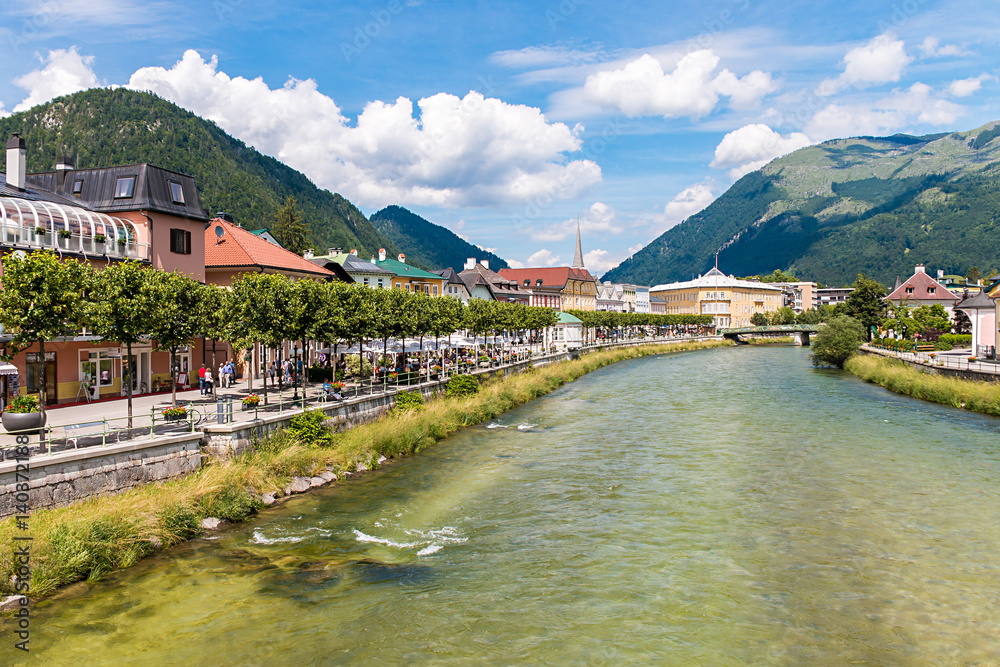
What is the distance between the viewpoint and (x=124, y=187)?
32.7 m

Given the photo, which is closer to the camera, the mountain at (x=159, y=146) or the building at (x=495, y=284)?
the building at (x=495, y=284)

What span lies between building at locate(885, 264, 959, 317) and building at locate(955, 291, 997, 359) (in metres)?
57.8

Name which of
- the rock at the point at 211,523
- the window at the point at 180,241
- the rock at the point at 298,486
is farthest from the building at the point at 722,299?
the rock at the point at 211,523

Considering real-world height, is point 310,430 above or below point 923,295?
below

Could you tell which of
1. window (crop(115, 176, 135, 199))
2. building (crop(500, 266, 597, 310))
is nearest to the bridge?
building (crop(500, 266, 597, 310))

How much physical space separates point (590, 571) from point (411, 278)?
67404mm

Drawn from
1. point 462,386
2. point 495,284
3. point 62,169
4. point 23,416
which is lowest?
point 462,386

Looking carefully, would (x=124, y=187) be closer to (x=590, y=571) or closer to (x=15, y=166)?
(x=15, y=166)

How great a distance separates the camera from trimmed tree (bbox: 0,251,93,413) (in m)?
17.0

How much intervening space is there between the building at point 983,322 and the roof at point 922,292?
61.2 metres

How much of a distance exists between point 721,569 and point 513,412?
25021 mm

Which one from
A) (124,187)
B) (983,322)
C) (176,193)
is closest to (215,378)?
(176,193)

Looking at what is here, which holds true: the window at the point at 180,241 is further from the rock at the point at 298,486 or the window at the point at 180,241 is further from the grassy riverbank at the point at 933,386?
the grassy riverbank at the point at 933,386

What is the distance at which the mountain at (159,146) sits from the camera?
148375 mm
